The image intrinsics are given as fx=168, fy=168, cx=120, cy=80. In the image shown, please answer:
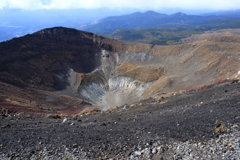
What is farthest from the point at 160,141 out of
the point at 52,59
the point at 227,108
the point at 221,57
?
the point at 52,59

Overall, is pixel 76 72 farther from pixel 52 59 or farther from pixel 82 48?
pixel 82 48

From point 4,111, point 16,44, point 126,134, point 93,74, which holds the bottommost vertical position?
point 93,74

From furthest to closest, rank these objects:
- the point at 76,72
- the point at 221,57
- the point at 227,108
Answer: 1. the point at 76,72
2. the point at 221,57
3. the point at 227,108

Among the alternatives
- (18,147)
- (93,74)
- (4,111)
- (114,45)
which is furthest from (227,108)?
(114,45)

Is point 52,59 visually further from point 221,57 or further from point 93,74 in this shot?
point 221,57

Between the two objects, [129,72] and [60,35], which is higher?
[60,35]

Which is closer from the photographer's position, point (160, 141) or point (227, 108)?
point (160, 141)

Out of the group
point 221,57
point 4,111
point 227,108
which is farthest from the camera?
point 221,57
